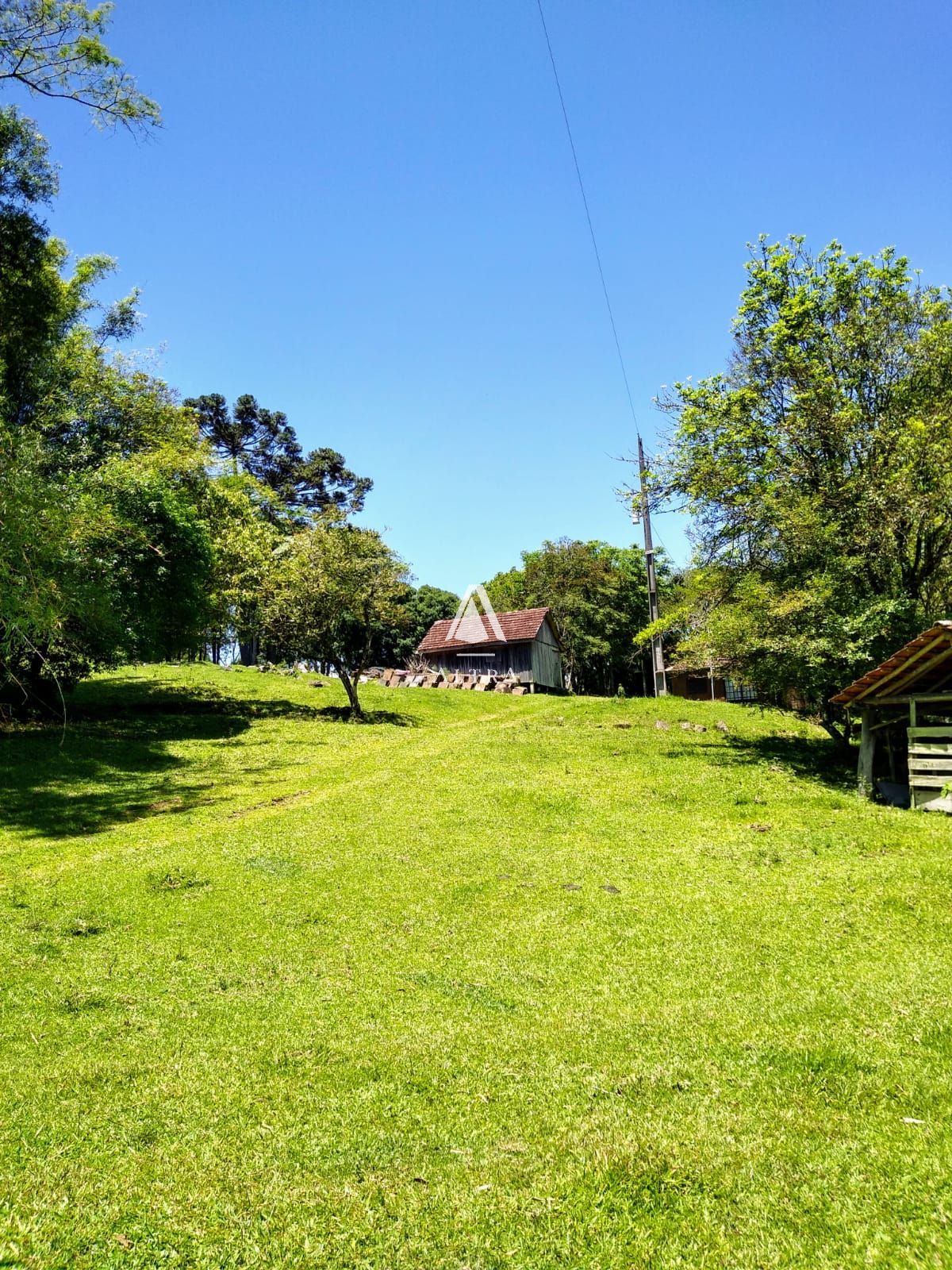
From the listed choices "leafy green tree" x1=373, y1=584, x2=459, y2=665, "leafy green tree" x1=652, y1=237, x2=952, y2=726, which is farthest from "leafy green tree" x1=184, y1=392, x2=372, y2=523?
"leafy green tree" x1=652, y1=237, x2=952, y2=726

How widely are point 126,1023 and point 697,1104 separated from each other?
4865 mm

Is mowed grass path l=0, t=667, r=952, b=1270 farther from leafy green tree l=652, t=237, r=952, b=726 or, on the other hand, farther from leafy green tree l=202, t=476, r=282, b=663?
leafy green tree l=202, t=476, r=282, b=663

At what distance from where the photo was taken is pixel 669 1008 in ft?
21.9

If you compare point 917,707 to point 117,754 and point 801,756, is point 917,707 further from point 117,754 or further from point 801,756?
point 117,754

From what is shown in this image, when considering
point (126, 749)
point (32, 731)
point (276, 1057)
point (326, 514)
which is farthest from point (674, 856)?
point (326, 514)

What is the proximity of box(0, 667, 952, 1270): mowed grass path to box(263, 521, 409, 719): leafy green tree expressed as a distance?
14.2 metres

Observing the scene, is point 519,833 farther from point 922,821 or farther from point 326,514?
point 326,514

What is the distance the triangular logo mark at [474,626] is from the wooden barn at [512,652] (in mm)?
80

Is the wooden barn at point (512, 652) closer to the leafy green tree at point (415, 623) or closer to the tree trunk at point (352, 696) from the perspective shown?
the leafy green tree at point (415, 623)

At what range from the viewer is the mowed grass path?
155 inches

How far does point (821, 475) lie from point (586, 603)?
32.2m

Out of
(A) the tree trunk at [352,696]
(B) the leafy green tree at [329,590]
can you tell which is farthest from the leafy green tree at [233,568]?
(A) the tree trunk at [352,696]

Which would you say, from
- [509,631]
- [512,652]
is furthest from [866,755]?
[509,631]

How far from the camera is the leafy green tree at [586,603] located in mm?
50750
